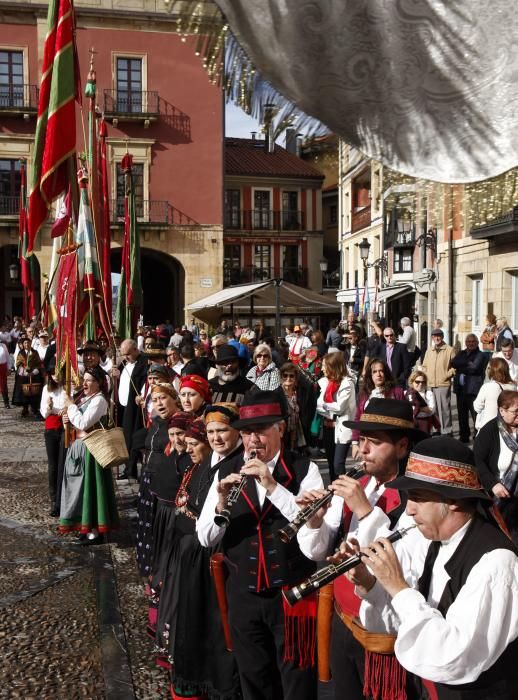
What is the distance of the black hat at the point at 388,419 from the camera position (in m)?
2.91

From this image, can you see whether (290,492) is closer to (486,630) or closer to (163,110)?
(486,630)

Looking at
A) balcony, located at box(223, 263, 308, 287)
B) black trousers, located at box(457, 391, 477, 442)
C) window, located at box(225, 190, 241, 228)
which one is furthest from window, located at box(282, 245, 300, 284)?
black trousers, located at box(457, 391, 477, 442)

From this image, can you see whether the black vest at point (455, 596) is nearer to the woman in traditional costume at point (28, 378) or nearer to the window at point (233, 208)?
the woman in traditional costume at point (28, 378)

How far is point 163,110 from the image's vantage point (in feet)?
93.3

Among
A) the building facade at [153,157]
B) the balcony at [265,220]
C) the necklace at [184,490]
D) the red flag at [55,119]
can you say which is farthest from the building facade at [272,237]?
the necklace at [184,490]

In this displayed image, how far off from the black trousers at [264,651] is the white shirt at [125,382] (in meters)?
5.72

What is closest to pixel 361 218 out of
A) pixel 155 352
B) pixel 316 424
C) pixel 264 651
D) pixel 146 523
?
pixel 264 651

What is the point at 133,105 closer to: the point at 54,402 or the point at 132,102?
the point at 132,102

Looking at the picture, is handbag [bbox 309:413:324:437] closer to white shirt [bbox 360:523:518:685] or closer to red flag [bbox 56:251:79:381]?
red flag [bbox 56:251:79:381]

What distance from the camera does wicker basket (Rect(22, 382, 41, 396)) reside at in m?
14.0

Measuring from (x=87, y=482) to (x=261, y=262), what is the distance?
38202 mm

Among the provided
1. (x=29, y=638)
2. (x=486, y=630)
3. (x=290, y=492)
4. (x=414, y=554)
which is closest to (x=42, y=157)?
(x=29, y=638)

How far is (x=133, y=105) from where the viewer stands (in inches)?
1110

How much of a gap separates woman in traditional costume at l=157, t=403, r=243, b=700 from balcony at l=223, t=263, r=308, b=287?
39275mm
